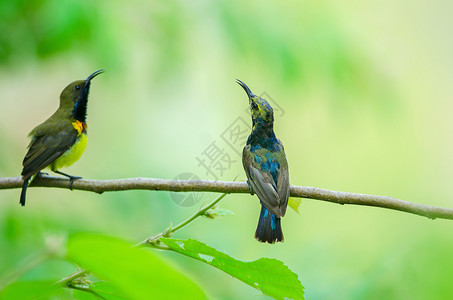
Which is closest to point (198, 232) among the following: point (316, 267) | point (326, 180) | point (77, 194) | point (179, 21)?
point (316, 267)

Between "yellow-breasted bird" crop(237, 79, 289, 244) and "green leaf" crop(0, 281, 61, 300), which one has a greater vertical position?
"yellow-breasted bird" crop(237, 79, 289, 244)

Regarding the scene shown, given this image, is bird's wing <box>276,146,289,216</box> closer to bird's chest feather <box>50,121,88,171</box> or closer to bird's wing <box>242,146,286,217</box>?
bird's wing <box>242,146,286,217</box>

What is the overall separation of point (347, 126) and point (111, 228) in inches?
104

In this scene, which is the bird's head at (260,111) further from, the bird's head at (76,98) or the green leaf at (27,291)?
the green leaf at (27,291)

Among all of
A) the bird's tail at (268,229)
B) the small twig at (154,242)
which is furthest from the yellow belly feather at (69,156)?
the small twig at (154,242)

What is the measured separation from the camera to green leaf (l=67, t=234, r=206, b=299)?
69cm

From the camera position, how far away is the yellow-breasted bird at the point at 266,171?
2.67m


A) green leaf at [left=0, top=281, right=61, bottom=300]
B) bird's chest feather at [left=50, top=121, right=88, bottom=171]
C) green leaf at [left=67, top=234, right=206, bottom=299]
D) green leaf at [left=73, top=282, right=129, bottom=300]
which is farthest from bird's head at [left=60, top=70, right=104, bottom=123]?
green leaf at [left=67, top=234, right=206, bottom=299]

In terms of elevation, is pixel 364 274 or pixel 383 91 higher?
pixel 383 91

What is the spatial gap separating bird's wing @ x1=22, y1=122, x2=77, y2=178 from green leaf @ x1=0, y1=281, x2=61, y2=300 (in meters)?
2.89

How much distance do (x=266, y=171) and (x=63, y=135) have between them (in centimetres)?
198

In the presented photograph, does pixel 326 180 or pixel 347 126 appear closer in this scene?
pixel 347 126

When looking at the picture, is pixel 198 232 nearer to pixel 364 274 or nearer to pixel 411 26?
pixel 364 274

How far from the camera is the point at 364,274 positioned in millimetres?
3789
